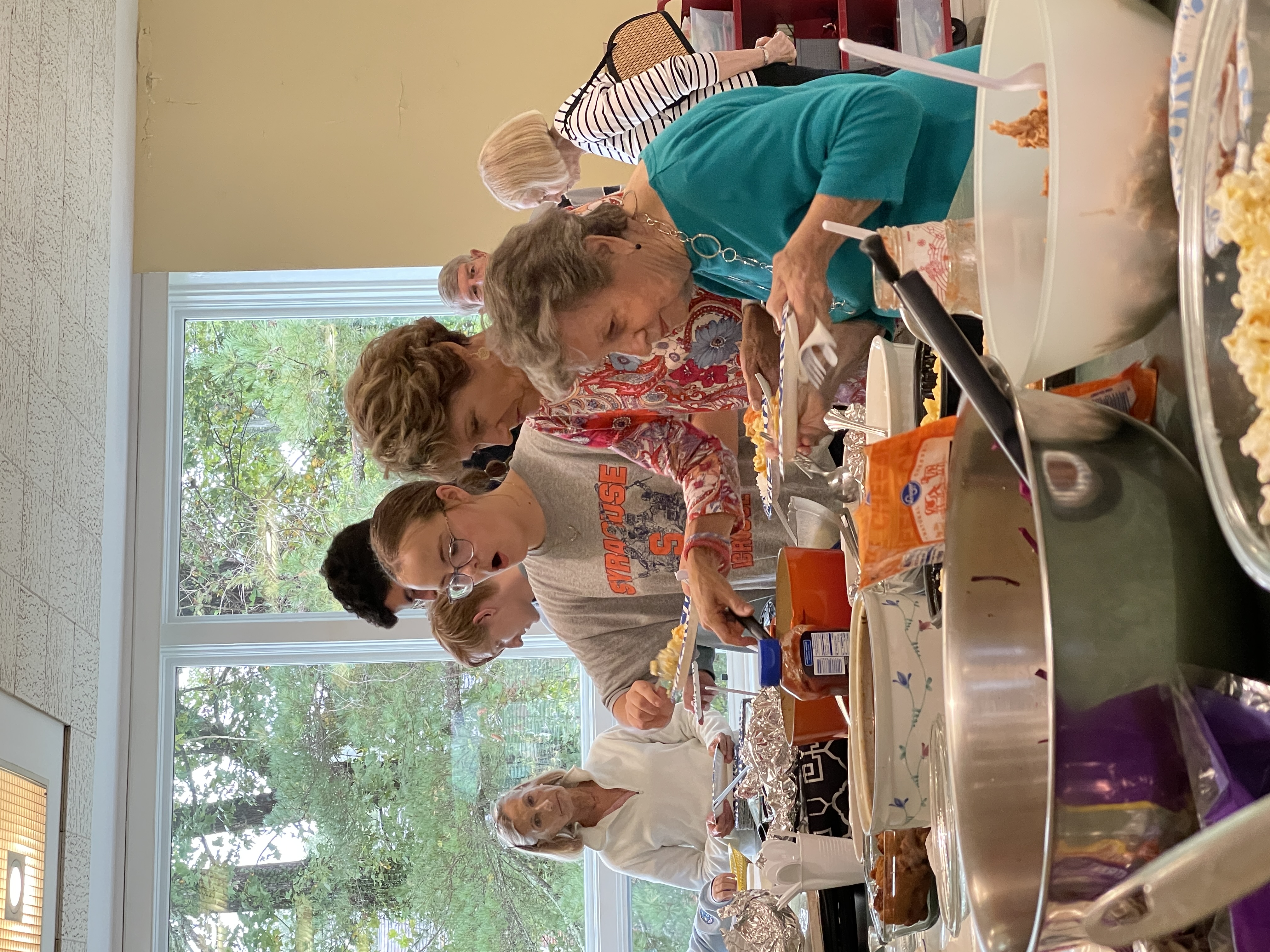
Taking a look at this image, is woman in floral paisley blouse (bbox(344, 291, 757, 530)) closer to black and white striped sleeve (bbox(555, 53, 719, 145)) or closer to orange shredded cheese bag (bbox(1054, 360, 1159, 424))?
black and white striped sleeve (bbox(555, 53, 719, 145))

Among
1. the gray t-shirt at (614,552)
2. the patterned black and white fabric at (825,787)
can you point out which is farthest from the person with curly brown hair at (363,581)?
the patterned black and white fabric at (825,787)

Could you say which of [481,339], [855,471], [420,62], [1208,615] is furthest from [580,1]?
[1208,615]

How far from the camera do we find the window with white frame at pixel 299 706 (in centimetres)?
336

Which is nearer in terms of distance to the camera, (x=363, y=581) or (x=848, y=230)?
(x=848, y=230)

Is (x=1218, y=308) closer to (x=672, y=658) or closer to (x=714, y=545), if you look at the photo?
(x=714, y=545)

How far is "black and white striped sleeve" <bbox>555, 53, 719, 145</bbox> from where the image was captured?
6.61 feet

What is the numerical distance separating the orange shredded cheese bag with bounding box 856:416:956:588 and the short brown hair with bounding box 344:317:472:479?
43.1 inches

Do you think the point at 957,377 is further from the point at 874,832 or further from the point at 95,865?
the point at 95,865

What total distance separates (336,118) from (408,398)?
203 centimetres

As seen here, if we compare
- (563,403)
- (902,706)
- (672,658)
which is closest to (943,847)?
(902,706)

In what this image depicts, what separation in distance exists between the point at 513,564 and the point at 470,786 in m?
1.50

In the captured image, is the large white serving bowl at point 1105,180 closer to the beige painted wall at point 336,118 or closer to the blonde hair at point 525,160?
the blonde hair at point 525,160

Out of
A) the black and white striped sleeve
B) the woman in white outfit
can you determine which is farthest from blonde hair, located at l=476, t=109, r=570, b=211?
the woman in white outfit

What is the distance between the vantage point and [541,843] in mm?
2607
